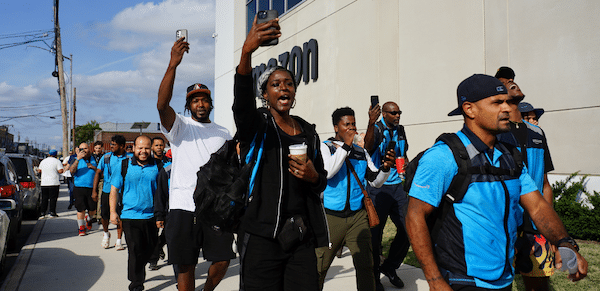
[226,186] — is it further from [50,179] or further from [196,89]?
[50,179]

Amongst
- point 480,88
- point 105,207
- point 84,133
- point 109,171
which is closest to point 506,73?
point 480,88

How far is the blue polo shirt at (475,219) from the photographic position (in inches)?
86.9

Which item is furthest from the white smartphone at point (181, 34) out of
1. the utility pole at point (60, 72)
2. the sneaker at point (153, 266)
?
the utility pole at point (60, 72)

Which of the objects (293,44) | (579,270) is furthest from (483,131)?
(293,44)

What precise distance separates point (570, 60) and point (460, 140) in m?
6.53

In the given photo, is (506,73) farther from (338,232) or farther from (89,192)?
(89,192)

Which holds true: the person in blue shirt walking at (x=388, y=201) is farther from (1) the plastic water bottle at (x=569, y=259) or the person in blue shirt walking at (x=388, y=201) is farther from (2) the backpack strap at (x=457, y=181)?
(1) the plastic water bottle at (x=569, y=259)

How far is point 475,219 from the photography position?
7.27 feet

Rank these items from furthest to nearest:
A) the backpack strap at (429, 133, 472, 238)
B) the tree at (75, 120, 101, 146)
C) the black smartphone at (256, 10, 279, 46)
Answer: the tree at (75, 120, 101, 146), the black smartphone at (256, 10, 279, 46), the backpack strap at (429, 133, 472, 238)

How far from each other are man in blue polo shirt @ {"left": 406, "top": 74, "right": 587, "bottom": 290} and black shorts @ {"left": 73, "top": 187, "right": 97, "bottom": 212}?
9.36 metres

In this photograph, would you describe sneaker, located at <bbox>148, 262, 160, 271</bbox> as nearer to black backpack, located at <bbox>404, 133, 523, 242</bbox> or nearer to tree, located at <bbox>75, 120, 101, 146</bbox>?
black backpack, located at <bbox>404, 133, 523, 242</bbox>

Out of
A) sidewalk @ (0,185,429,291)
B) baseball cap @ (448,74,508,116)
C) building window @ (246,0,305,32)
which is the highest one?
building window @ (246,0,305,32)

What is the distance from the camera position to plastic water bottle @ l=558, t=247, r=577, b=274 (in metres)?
2.11

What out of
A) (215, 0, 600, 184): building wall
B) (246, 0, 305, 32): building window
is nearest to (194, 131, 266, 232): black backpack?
(215, 0, 600, 184): building wall
